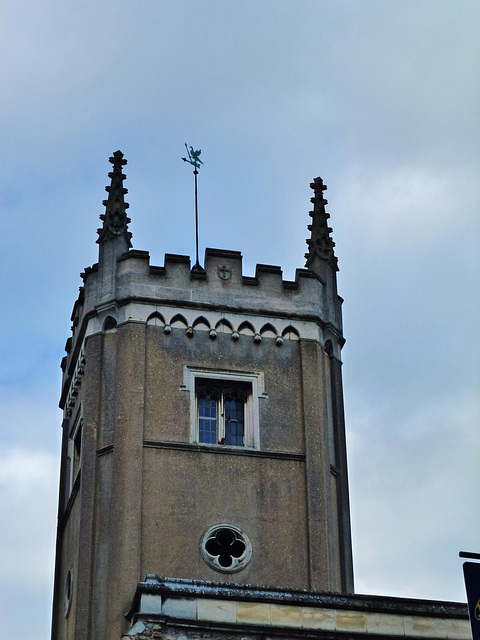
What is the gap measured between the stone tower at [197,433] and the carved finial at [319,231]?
24 cm

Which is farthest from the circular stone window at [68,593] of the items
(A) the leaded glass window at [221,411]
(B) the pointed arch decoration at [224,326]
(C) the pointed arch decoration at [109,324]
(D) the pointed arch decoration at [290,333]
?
(D) the pointed arch decoration at [290,333]

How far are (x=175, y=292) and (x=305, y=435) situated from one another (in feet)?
14.9

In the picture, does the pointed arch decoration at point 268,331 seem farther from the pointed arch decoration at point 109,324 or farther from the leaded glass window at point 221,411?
the pointed arch decoration at point 109,324

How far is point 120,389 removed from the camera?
32.2 meters

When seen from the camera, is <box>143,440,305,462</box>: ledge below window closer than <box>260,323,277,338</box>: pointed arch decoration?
Yes

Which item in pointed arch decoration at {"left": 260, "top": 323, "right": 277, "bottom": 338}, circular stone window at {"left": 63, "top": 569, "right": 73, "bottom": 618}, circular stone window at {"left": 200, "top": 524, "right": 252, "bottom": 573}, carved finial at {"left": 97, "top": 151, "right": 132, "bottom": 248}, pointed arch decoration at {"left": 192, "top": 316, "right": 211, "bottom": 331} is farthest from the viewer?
carved finial at {"left": 97, "top": 151, "right": 132, "bottom": 248}

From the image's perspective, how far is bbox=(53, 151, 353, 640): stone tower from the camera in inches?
1206

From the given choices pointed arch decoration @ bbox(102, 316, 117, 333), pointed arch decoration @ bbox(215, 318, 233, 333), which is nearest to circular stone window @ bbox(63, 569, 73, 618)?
pointed arch decoration @ bbox(102, 316, 117, 333)

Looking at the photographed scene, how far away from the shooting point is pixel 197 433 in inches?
1264

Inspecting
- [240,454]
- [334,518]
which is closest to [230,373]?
[240,454]

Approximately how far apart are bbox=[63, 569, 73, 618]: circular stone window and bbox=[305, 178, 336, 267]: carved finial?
Result: 9.64 m

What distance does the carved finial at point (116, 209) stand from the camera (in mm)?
34875

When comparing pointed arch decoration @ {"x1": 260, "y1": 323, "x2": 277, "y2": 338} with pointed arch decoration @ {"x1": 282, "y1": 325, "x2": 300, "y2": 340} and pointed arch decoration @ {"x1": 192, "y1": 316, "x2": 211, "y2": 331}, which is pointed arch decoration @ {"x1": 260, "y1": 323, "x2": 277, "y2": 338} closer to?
pointed arch decoration @ {"x1": 282, "y1": 325, "x2": 300, "y2": 340}

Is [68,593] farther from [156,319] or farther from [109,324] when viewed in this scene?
[156,319]
